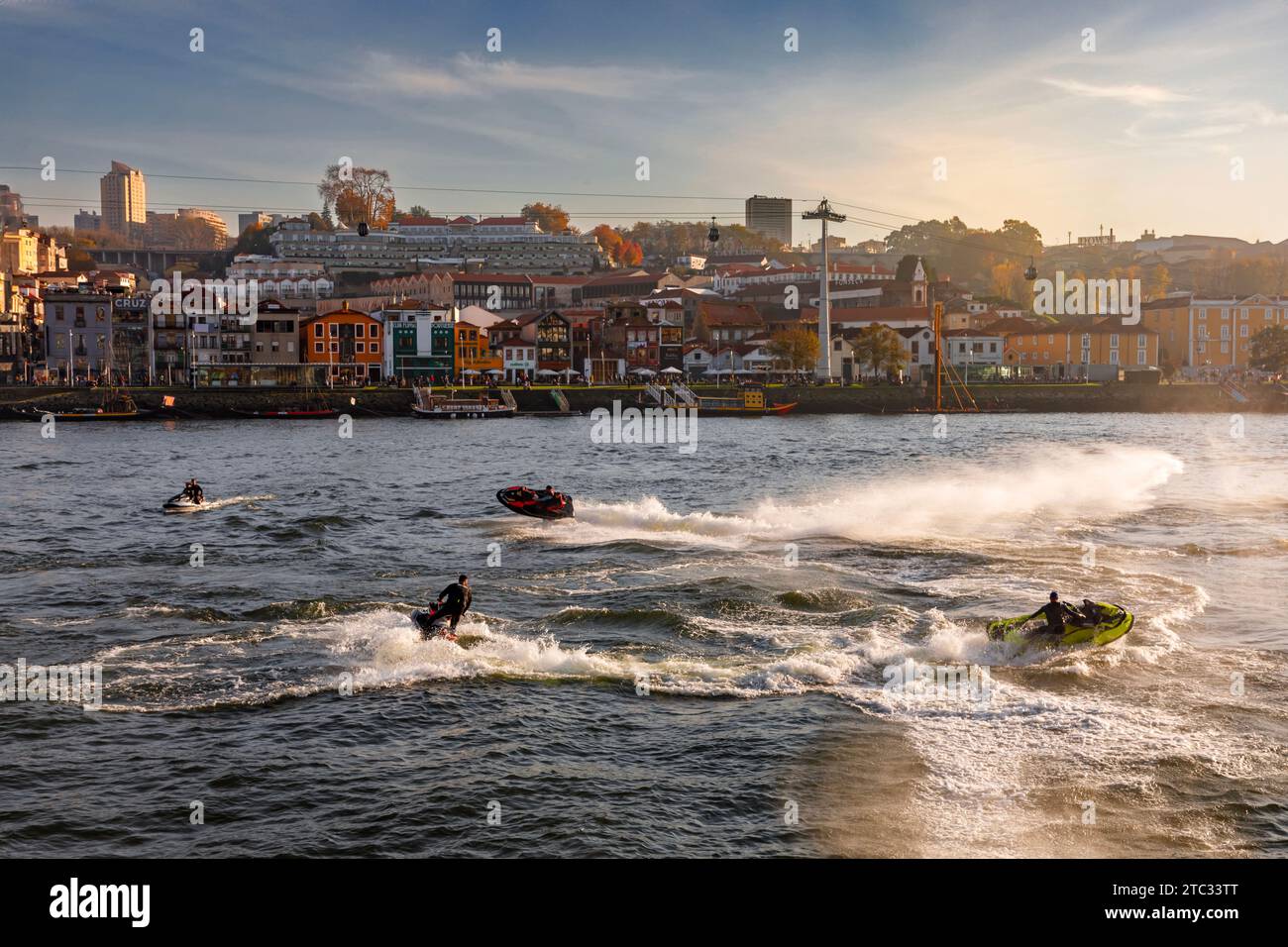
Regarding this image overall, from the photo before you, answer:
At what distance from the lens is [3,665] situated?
22.8 m

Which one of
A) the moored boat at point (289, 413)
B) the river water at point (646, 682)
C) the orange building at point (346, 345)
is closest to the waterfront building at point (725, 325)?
the orange building at point (346, 345)

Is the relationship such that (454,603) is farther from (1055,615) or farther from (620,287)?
(620,287)

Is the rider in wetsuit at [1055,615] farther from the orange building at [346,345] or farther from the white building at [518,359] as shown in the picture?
the white building at [518,359]

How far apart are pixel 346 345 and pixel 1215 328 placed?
12636 cm

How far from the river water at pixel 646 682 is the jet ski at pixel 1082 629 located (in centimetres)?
30

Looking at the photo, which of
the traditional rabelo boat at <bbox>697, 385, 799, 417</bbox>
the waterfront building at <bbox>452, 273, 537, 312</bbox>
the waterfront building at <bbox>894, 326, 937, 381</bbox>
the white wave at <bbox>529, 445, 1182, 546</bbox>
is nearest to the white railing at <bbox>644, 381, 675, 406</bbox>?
the traditional rabelo boat at <bbox>697, 385, 799, 417</bbox>

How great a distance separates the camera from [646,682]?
71.9 ft

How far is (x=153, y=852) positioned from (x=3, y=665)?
11.1 metres

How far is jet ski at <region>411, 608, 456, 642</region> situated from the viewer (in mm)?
24047
